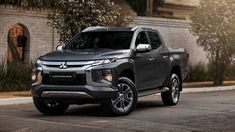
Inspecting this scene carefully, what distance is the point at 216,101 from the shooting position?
15.8m

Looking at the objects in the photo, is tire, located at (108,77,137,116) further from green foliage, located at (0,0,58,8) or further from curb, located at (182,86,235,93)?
green foliage, located at (0,0,58,8)

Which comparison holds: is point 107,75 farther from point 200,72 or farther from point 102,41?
point 200,72

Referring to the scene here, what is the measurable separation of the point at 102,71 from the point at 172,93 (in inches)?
137

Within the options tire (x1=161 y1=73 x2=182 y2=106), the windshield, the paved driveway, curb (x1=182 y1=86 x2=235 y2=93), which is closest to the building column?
curb (x1=182 y1=86 x2=235 y2=93)

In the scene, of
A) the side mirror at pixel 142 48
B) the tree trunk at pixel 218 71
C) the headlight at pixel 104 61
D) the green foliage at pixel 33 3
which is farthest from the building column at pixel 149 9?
the headlight at pixel 104 61

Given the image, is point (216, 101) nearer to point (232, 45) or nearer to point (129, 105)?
point (129, 105)

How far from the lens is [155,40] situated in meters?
14.0

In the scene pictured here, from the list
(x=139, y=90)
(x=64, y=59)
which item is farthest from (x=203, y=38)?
(x=64, y=59)

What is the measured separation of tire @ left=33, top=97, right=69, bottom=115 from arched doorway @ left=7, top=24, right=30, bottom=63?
7.61 metres

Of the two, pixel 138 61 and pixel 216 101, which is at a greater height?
pixel 138 61

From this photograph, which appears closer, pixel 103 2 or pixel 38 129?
pixel 38 129

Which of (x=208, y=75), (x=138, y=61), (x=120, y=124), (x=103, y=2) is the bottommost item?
(x=208, y=75)

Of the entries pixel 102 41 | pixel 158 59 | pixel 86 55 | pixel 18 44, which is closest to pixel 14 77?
pixel 18 44

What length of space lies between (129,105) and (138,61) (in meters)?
1.16
